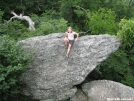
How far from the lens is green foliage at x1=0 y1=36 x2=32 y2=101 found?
420 inches

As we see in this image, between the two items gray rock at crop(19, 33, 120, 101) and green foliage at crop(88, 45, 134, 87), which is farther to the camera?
green foliage at crop(88, 45, 134, 87)

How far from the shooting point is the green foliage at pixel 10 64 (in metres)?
10.7

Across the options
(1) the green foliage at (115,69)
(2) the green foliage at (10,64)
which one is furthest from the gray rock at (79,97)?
(1) the green foliage at (115,69)

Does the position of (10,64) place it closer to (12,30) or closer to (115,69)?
(12,30)

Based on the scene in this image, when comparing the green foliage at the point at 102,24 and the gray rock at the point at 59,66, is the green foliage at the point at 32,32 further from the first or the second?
the gray rock at the point at 59,66

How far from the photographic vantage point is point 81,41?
41.0 feet

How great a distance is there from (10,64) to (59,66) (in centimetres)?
252

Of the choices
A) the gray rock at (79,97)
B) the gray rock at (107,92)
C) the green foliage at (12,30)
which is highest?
the green foliage at (12,30)

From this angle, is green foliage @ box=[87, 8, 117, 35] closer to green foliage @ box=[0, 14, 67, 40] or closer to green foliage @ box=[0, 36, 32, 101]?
green foliage @ box=[0, 14, 67, 40]

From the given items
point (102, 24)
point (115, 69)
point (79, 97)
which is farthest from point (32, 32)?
point (115, 69)

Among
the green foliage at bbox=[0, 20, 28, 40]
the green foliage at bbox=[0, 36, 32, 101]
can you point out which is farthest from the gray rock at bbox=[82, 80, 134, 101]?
the green foliage at bbox=[0, 20, 28, 40]

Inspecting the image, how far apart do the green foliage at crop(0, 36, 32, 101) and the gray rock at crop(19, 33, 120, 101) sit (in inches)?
32.2

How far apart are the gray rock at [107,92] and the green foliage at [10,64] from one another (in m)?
3.70

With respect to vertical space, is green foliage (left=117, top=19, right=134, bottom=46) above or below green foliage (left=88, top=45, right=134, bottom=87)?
above
